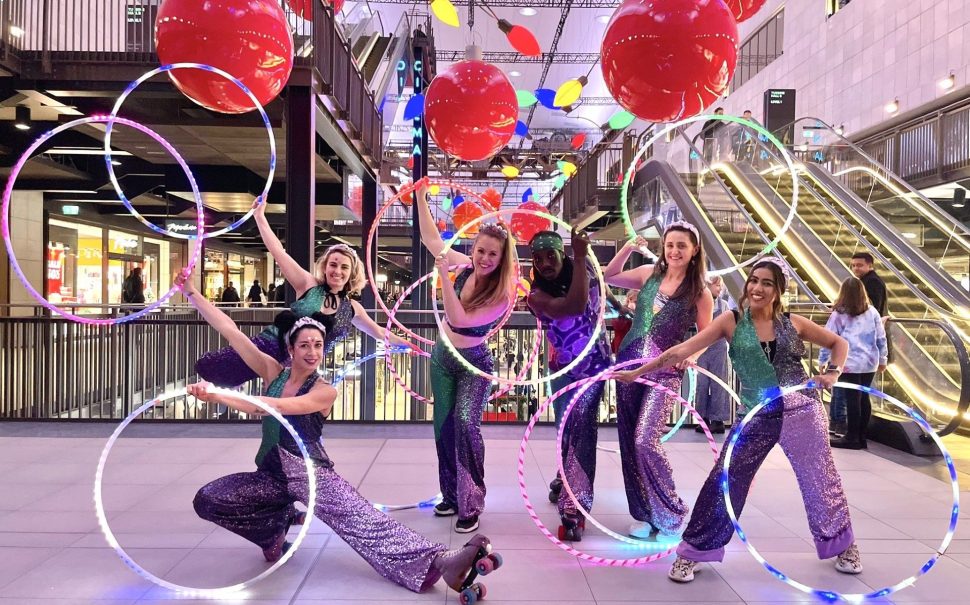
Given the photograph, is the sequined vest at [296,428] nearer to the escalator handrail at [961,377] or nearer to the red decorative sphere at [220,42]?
the red decorative sphere at [220,42]

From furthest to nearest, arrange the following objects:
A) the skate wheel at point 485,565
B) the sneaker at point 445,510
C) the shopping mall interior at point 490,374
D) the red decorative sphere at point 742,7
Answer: the red decorative sphere at point 742,7 → the sneaker at point 445,510 → the shopping mall interior at point 490,374 → the skate wheel at point 485,565

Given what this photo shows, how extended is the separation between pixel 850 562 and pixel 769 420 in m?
0.82

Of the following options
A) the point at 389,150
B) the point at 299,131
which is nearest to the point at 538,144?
the point at 389,150

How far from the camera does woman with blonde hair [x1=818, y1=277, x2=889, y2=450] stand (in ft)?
19.7

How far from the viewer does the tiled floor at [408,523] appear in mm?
3139

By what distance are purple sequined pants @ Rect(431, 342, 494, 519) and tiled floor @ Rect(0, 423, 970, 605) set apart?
23 centimetres

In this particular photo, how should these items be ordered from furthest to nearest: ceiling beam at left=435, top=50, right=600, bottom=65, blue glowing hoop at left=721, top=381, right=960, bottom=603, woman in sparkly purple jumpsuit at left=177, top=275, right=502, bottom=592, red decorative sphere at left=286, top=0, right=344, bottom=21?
ceiling beam at left=435, top=50, right=600, bottom=65 < red decorative sphere at left=286, top=0, right=344, bottom=21 < woman in sparkly purple jumpsuit at left=177, top=275, right=502, bottom=592 < blue glowing hoop at left=721, top=381, right=960, bottom=603

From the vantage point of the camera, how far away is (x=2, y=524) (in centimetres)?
395

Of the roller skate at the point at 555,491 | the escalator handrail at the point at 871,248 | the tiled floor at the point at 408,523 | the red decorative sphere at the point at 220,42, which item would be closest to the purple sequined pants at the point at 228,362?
the tiled floor at the point at 408,523

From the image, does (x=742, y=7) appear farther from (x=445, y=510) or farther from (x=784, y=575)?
(x=445, y=510)

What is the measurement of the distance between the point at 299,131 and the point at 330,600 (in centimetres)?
586

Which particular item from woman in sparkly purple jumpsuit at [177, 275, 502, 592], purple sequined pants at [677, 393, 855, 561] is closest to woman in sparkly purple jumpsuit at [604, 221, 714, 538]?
purple sequined pants at [677, 393, 855, 561]

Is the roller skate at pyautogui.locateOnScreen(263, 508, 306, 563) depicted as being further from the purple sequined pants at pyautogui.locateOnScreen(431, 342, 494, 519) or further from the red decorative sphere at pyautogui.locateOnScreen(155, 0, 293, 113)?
the red decorative sphere at pyautogui.locateOnScreen(155, 0, 293, 113)

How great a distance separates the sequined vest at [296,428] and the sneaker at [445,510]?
3.54ft
